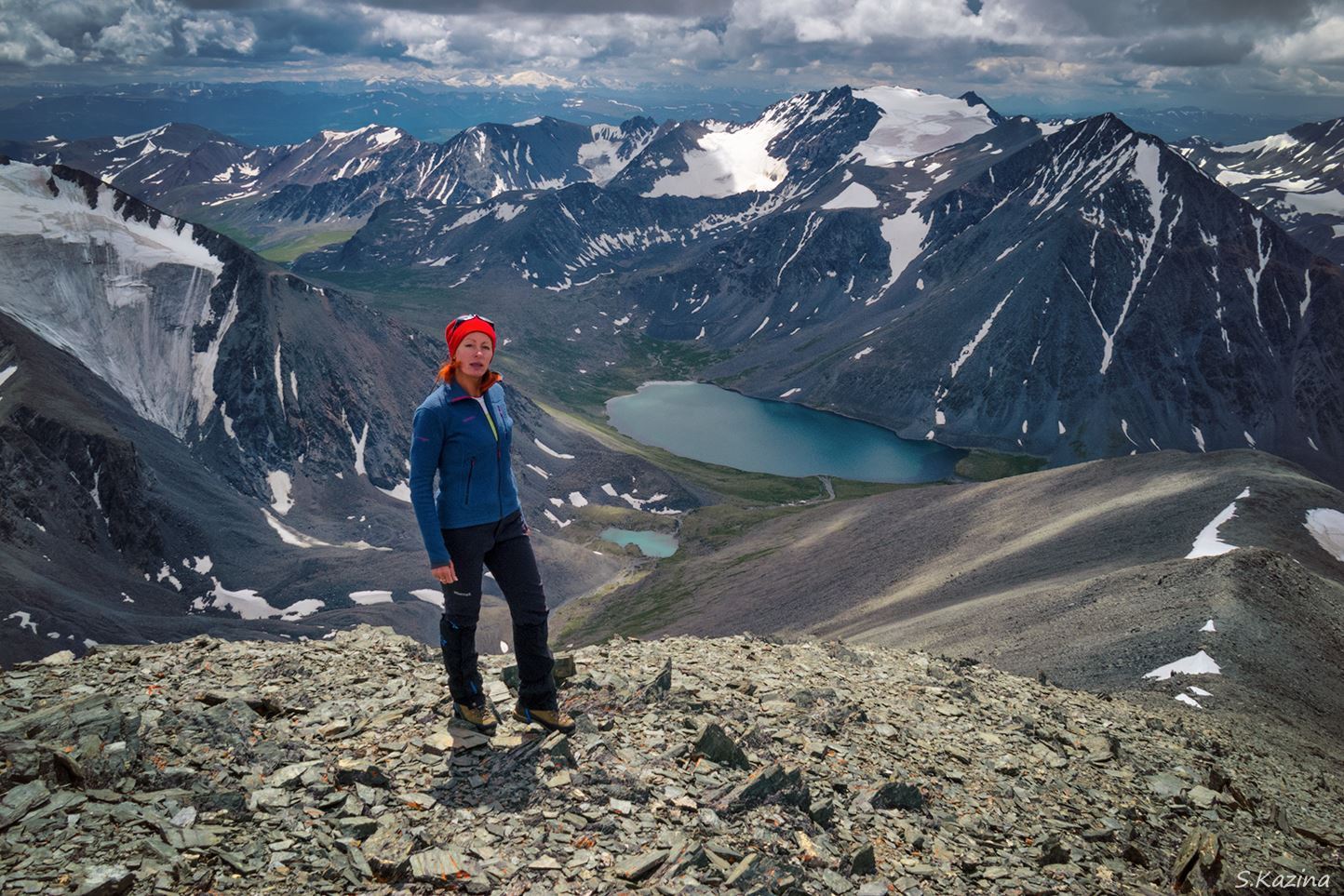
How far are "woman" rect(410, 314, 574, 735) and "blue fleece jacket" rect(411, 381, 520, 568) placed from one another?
14mm

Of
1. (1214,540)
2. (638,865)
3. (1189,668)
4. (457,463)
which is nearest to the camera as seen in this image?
(638,865)

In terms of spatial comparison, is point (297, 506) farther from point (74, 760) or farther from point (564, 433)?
point (74, 760)

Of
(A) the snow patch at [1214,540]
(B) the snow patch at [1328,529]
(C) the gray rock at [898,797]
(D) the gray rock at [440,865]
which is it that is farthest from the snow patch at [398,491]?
(D) the gray rock at [440,865]

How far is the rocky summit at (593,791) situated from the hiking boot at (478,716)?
Result: 251 mm

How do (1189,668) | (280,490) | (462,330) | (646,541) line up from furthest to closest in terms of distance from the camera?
→ (646,541)
(280,490)
(1189,668)
(462,330)

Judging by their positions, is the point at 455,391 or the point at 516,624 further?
the point at 516,624

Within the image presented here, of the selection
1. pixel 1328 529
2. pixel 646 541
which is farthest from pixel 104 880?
pixel 646 541

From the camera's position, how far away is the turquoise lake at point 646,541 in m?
125

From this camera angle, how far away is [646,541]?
129 m

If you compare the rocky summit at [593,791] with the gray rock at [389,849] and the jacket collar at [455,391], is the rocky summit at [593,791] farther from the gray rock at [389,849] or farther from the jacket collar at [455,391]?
the jacket collar at [455,391]

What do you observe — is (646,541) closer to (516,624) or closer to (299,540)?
(299,540)

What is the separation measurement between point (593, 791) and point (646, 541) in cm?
11813

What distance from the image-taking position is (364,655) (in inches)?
695

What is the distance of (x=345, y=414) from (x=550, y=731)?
11866 cm
